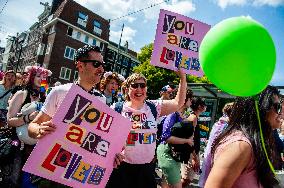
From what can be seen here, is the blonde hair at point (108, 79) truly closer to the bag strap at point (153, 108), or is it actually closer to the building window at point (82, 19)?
the bag strap at point (153, 108)

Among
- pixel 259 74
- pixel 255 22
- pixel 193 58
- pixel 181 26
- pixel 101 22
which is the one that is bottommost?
Result: pixel 259 74

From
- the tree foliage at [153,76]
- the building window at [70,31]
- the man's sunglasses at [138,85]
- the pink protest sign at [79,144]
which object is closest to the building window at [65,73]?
the building window at [70,31]

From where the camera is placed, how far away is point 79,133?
2662mm

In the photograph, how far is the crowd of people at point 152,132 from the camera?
1.73 meters

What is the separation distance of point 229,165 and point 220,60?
0.64 m

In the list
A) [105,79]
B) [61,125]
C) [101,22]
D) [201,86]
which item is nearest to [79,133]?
[61,125]

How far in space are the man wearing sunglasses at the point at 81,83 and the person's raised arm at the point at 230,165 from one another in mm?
1561

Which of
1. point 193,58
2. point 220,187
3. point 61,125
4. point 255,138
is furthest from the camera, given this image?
point 193,58

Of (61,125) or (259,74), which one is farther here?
(61,125)

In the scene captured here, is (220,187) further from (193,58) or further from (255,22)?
(193,58)

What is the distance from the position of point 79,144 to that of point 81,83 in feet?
2.24

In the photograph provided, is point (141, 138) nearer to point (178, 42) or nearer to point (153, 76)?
point (178, 42)

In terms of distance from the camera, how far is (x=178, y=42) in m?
4.42

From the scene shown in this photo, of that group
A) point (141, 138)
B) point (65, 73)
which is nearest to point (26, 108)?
point (141, 138)
